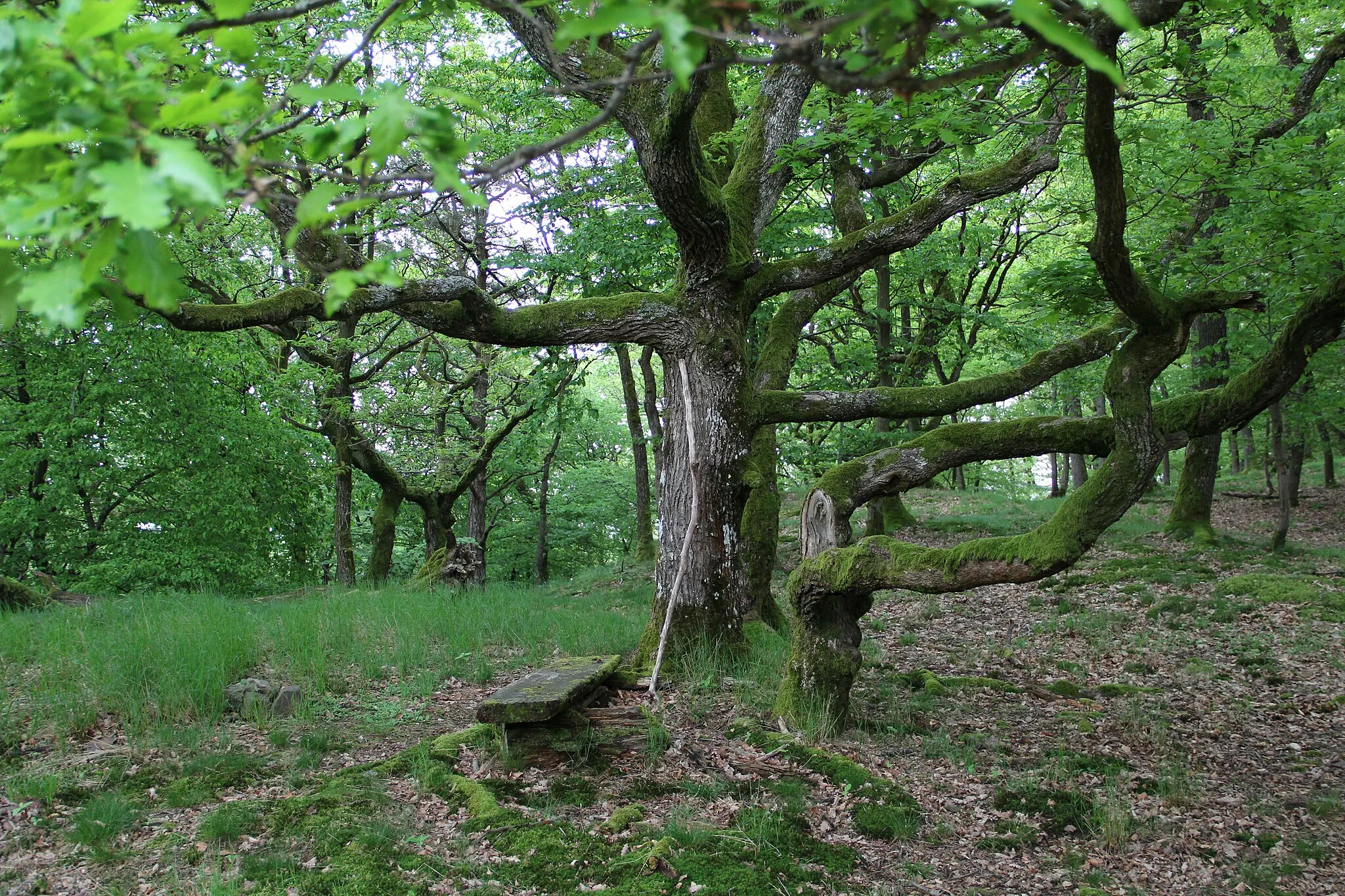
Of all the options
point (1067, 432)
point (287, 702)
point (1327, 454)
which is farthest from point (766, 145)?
point (1327, 454)

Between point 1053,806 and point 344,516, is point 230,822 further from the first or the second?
point 344,516

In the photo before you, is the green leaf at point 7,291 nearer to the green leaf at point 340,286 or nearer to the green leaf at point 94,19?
the green leaf at point 94,19

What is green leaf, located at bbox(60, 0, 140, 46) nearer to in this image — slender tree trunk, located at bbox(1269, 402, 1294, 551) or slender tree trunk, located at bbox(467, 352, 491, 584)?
slender tree trunk, located at bbox(1269, 402, 1294, 551)

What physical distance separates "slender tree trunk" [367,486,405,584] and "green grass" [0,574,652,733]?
4.87 meters

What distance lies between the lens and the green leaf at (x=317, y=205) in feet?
5.16

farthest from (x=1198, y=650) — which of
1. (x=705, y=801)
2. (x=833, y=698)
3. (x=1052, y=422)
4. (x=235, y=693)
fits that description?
(x=235, y=693)

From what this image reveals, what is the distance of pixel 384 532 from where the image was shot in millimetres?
15000

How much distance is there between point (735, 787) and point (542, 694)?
133cm

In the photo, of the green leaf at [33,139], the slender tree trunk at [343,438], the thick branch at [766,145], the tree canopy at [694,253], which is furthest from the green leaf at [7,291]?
the slender tree trunk at [343,438]

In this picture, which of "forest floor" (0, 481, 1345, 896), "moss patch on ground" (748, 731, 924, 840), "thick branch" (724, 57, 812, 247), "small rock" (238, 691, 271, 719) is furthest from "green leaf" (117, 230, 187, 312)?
"thick branch" (724, 57, 812, 247)

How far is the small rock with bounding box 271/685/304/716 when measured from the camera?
227 inches

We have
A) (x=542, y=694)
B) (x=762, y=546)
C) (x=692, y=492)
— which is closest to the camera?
(x=542, y=694)

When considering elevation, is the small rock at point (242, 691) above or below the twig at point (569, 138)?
below

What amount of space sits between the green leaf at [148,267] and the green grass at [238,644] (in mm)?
4574
